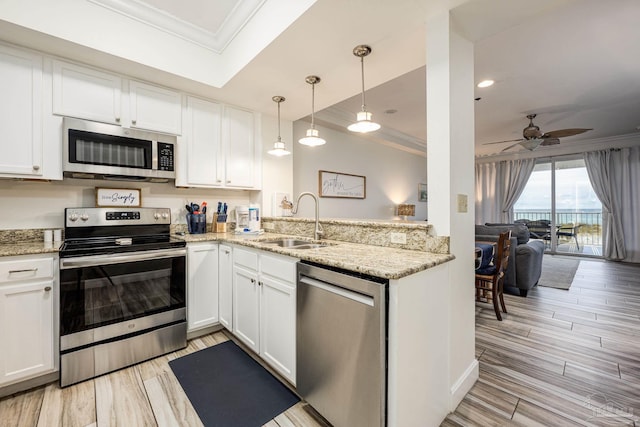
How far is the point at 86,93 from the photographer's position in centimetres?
217

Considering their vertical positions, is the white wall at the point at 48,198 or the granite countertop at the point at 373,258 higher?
the white wall at the point at 48,198

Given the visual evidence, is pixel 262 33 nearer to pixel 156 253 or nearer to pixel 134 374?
pixel 156 253

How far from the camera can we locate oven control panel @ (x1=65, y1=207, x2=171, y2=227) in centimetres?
216

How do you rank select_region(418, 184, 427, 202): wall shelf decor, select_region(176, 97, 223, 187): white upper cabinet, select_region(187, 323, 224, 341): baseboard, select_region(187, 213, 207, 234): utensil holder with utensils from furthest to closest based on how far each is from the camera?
select_region(418, 184, 427, 202): wall shelf decor → select_region(187, 213, 207, 234): utensil holder with utensils → select_region(176, 97, 223, 187): white upper cabinet → select_region(187, 323, 224, 341): baseboard

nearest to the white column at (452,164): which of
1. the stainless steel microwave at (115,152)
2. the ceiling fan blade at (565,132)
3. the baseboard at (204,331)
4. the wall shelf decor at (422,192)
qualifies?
the baseboard at (204,331)

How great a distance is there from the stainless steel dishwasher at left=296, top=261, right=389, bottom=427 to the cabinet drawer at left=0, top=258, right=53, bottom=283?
1.67 meters

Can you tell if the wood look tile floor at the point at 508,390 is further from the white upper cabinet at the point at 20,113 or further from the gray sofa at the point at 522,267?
the white upper cabinet at the point at 20,113

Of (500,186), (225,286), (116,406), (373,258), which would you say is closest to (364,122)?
(373,258)

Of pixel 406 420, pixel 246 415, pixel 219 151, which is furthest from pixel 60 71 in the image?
pixel 406 420

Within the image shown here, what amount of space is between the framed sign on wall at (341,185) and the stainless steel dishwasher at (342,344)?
2.98m

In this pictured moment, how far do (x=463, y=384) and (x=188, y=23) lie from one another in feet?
11.1

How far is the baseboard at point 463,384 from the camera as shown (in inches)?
63.3

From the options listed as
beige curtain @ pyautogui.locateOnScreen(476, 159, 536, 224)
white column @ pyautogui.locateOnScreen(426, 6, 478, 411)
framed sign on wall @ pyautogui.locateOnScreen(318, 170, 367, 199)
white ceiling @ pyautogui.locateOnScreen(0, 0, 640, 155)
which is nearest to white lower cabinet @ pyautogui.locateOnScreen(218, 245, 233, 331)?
white ceiling @ pyautogui.locateOnScreen(0, 0, 640, 155)

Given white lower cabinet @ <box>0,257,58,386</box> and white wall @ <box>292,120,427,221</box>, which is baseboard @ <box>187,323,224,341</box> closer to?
white lower cabinet @ <box>0,257,58,386</box>
